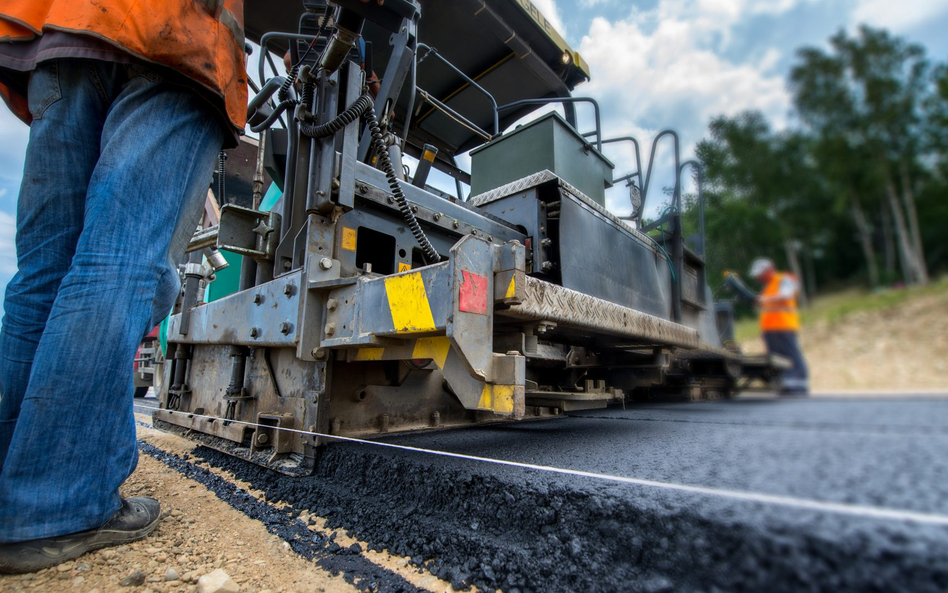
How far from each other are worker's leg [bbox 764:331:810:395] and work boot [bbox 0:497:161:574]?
1.62m

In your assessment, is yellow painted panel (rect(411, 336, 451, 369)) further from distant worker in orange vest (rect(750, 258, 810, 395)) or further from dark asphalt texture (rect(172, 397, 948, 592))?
distant worker in orange vest (rect(750, 258, 810, 395))

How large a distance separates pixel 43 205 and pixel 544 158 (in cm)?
214

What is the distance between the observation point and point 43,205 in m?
1.35

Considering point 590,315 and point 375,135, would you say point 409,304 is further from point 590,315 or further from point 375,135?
point 375,135

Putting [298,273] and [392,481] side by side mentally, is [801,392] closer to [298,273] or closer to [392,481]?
[392,481]

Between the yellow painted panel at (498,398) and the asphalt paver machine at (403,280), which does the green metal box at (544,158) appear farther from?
the yellow painted panel at (498,398)

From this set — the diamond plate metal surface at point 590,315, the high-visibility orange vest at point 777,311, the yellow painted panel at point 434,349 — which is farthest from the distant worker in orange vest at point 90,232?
the high-visibility orange vest at point 777,311

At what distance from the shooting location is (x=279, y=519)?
57.4 inches

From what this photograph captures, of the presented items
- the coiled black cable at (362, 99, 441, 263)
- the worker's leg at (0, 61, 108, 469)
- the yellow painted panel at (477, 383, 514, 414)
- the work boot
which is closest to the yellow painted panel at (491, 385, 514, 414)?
the yellow painted panel at (477, 383, 514, 414)

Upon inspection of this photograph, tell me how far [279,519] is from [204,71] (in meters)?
1.45

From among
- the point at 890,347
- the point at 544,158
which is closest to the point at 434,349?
the point at 890,347

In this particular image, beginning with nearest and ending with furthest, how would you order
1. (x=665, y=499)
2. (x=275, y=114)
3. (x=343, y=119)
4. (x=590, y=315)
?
(x=665, y=499)
(x=590, y=315)
(x=343, y=119)
(x=275, y=114)

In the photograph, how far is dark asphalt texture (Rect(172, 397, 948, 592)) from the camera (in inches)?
12.3

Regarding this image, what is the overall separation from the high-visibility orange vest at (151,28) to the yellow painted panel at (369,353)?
3.04ft
